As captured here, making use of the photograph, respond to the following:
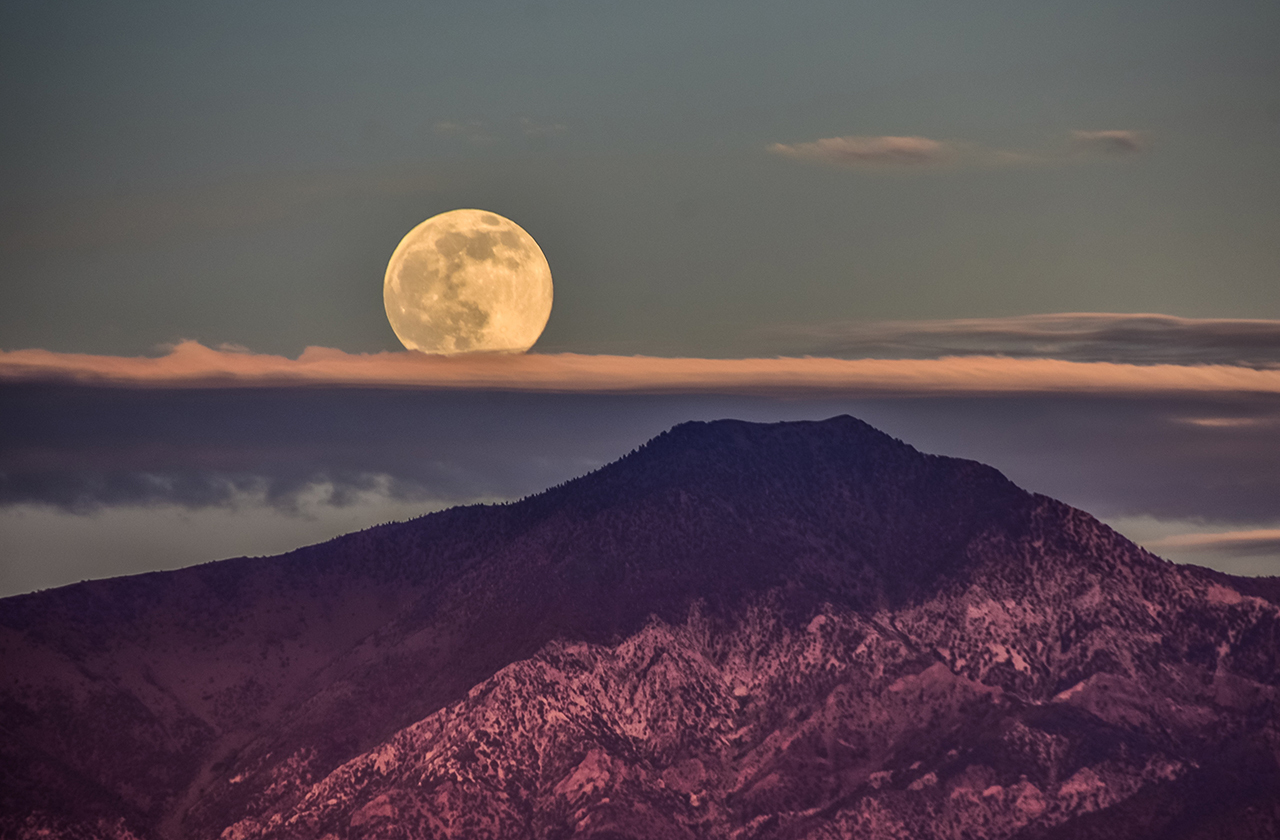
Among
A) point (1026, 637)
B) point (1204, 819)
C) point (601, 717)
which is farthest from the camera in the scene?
point (1026, 637)

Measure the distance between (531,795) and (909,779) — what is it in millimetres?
39852

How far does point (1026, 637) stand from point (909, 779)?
31.5m

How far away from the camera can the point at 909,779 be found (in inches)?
6796

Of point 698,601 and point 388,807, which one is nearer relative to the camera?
point 388,807

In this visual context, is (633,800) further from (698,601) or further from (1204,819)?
(1204,819)

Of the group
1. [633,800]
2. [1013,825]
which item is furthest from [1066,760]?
[633,800]

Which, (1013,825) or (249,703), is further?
(249,703)

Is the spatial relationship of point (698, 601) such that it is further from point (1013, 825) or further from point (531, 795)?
point (1013, 825)

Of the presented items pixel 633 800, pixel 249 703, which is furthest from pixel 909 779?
pixel 249 703

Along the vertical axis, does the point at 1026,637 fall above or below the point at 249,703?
above

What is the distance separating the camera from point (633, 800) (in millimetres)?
172250

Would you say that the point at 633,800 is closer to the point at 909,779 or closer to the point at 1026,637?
the point at 909,779

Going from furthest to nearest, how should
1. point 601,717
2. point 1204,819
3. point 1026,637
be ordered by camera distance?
point 1026,637 → point 601,717 → point 1204,819

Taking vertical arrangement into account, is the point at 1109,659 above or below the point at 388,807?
above
